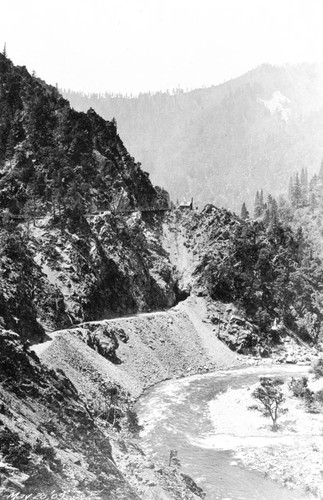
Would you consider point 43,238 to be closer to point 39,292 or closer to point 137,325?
point 39,292

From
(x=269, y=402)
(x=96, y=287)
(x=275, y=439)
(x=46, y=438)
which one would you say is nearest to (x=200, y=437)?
(x=275, y=439)

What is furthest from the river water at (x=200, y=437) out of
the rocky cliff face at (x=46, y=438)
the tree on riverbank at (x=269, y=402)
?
the rocky cliff face at (x=46, y=438)

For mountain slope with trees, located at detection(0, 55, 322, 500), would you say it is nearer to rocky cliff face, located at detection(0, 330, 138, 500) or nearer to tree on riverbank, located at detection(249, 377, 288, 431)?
rocky cliff face, located at detection(0, 330, 138, 500)

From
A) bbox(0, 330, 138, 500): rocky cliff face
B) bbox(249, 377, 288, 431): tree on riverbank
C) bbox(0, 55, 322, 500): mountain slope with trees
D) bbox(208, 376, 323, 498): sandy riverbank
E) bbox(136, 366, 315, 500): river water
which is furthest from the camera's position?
bbox(249, 377, 288, 431): tree on riverbank

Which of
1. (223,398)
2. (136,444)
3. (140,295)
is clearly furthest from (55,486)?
(140,295)

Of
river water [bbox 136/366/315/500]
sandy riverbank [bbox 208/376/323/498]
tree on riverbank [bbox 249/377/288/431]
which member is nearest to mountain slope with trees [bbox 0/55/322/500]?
river water [bbox 136/366/315/500]

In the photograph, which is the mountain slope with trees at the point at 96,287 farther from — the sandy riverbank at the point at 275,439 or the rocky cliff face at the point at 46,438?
the sandy riverbank at the point at 275,439
